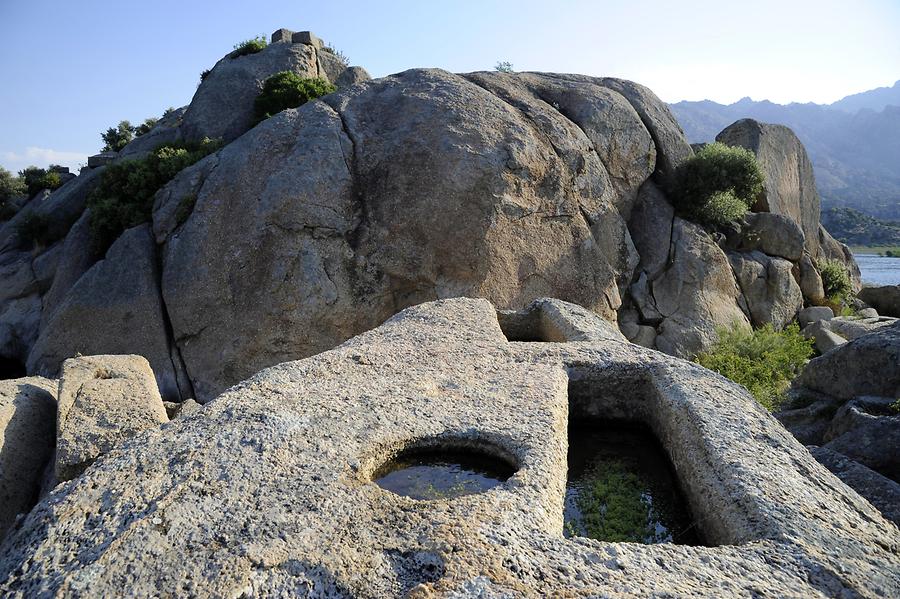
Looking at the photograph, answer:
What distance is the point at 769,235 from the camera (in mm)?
18219

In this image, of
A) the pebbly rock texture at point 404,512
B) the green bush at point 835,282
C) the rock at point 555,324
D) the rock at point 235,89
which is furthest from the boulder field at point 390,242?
the pebbly rock texture at point 404,512

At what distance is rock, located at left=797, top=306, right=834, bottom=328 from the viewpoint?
17750 mm

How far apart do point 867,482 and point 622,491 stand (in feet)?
8.30

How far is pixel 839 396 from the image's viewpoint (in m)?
10.2

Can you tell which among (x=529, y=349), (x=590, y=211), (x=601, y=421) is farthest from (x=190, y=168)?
(x=601, y=421)

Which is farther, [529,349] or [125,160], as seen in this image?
[125,160]

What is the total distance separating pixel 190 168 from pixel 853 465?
14.7 metres

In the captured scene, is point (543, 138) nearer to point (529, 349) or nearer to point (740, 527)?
point (529, 349)

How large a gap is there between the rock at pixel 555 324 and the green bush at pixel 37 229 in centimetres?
1639

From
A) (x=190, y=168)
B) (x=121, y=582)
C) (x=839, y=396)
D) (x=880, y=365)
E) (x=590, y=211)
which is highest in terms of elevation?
(x=190, y=168)

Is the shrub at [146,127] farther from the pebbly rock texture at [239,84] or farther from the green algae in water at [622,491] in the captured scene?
the green algae in water at [622,491]

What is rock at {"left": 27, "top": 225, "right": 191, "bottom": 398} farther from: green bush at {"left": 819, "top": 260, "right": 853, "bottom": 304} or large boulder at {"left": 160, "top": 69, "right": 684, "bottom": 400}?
green bush at {"left": 819, "top": 260, "right": 853, "bottom": 304}

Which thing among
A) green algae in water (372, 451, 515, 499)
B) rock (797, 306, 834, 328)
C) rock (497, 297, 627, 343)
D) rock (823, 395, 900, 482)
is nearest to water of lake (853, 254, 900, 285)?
rock (797, 306, 834, 328)

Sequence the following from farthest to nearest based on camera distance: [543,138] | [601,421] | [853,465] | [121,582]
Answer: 1. [543,138]
2. [601,421]
3. [853,465]
4. [121,582]
